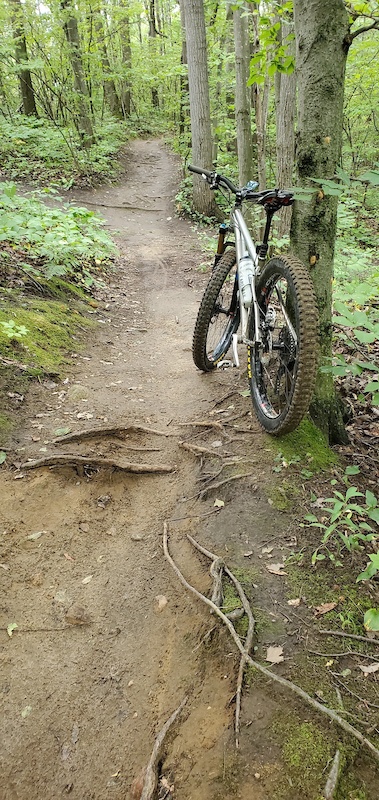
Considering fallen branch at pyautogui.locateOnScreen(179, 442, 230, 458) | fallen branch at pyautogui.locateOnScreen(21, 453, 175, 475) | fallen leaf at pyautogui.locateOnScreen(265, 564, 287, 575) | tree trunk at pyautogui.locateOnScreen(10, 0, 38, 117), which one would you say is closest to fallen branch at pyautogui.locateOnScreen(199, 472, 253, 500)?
fallen branch at pyautogui.locateOnScreen(179, 442, 230, 458)

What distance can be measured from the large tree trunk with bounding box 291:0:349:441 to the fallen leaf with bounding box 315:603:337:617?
1517mm

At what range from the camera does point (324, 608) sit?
7.34 feet

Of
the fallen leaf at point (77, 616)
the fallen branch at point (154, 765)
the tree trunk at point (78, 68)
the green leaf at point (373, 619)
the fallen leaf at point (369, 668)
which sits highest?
the tree trunk at point (78, 68)

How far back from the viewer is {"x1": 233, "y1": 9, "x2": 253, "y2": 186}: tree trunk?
848 cm

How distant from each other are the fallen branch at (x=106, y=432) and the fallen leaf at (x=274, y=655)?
80.9 inches

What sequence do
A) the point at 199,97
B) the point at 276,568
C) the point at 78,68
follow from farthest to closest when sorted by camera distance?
1. the point at 78,68
2. the point at 199,97
3. the point at 276,568

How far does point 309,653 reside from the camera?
2039mm

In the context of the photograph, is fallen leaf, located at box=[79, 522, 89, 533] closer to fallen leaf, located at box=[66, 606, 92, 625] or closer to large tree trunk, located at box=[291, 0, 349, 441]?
fallen leaf, located at box=[66, 606, 92, 625]

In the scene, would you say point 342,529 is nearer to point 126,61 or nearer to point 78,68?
point 78,68

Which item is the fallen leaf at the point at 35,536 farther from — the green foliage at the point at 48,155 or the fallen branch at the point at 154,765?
the green foliage at the point at 48,155

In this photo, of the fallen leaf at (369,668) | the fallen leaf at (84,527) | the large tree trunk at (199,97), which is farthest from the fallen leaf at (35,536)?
the large tree trunk at (199,97)

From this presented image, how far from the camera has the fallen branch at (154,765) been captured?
5.62 feet

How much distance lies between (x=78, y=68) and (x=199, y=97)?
5.00m

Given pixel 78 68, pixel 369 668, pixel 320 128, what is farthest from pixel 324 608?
pixel 78 68
